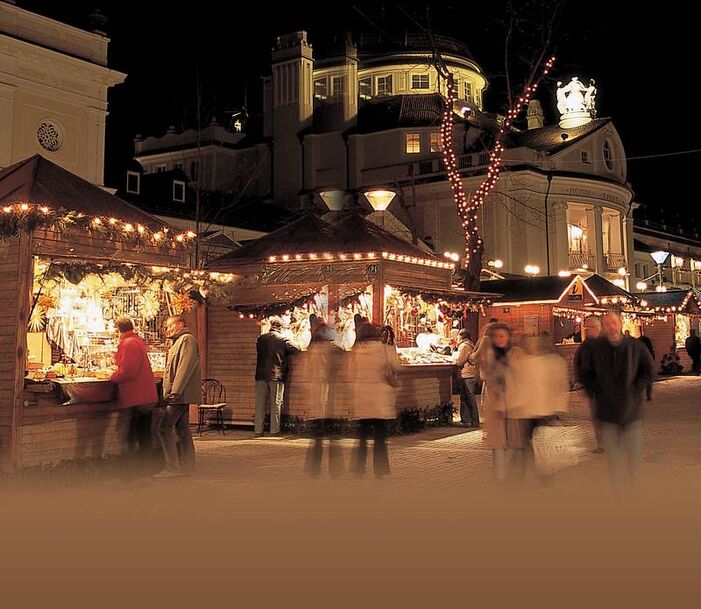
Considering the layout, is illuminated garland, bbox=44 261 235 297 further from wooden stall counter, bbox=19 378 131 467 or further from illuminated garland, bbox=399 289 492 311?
illuminated garland, bbox=399 289 492 311

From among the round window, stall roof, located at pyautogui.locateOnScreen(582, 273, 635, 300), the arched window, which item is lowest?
stall roof, located at pyautogui.locateOnScreen(582, 273, 635, 300)

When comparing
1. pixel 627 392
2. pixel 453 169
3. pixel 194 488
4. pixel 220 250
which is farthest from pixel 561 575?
pixel 220 250

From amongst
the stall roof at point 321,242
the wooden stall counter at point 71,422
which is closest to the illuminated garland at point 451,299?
the stall roof at point 321,242

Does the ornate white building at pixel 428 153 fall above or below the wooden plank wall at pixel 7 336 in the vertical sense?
→ above

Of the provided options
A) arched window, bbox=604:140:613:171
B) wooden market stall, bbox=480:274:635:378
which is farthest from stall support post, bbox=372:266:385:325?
arched window, bbox=604:140:613:171

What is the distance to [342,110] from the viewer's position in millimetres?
51188

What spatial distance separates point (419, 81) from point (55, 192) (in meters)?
44.9

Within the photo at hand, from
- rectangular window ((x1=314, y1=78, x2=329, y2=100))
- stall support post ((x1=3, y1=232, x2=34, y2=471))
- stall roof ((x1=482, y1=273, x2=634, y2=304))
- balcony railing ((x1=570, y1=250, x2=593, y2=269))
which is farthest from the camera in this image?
rectangular window ((x1=314, y1=78, x2=329, y2=100))

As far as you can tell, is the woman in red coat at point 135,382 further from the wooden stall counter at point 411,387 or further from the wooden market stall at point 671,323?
the wooden market stall at point 671,323

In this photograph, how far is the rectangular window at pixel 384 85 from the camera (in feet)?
175

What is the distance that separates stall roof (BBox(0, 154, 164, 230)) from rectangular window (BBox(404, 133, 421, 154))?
37747 millimetres

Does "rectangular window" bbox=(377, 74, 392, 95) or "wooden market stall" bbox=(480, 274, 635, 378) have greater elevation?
"rectangular window" bbox=(377, 74, 392, 95)

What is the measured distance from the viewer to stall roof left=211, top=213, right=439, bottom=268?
1592cm

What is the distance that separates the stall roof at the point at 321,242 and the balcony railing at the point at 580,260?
3387 cm
